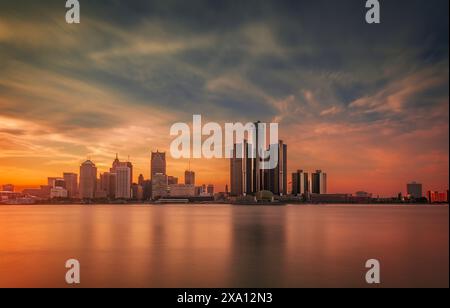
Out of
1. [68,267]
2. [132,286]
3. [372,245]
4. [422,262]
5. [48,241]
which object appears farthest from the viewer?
[48,241]

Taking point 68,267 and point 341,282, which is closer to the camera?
point 341,282

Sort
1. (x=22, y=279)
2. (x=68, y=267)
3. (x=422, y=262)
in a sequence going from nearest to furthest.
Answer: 1. (x=22, y=279)
2. (x=68, y=267)
3. (x=422, y=262)

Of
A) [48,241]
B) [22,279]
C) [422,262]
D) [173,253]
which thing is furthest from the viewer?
[48,241]

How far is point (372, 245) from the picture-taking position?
52.2m

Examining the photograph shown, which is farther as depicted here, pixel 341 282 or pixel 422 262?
pixel 422 262

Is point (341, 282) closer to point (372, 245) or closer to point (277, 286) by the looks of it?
point (277, 286)

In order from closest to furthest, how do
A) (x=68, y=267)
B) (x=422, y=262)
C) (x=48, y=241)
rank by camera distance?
(x=68, y=267) < (x=422, y=262) < (x=48, y=241)

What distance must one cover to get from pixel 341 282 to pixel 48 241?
45.4m
